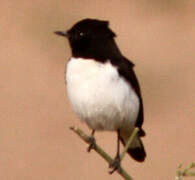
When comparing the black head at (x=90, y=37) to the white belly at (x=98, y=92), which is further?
the black head at (x=90, y=37)

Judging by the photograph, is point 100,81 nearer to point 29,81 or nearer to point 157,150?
point 157,150

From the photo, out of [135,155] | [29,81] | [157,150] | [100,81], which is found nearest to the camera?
[100,81]

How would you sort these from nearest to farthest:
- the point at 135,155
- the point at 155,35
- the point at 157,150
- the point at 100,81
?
1. the point at 100,81
2. the point at 135,155
3. the point at 157,150
4. the point at 155,35

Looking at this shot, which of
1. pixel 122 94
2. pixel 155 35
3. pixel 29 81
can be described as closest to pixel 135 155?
pixel 122 94

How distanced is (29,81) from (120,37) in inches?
47.2

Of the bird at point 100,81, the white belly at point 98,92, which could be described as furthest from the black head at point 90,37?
the white belly at point 98,92

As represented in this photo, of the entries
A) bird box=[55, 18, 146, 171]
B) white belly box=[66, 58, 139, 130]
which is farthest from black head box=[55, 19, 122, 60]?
white belly box=[66, 58, 139, 130]

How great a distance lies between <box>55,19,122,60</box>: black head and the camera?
5.39 metres

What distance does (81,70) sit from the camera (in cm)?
523

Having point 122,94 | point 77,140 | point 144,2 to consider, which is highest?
point 122,94

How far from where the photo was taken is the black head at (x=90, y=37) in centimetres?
539

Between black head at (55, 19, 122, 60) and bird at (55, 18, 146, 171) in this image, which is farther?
black head at (55, 19, 122, 60)

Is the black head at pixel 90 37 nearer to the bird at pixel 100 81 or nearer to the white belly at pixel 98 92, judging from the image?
the bird at pixel 100 81

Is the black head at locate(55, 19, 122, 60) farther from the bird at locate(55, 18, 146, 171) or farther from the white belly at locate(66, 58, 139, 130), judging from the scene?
the white belly at locate(66, 58, 139, 130)
